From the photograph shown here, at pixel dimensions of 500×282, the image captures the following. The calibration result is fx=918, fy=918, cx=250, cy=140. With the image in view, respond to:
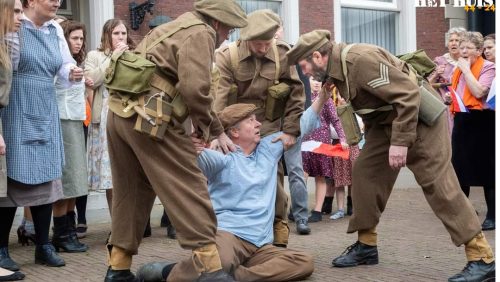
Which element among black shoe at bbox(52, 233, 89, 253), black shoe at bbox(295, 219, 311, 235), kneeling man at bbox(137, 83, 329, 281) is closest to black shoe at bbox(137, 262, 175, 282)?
kneeling man at bbox(137, 83, 329, 281)

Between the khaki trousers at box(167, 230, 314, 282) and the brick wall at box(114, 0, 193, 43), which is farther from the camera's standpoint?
the brick wall at box(114, 0, 193, 43)

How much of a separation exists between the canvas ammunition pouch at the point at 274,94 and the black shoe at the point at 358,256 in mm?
1096

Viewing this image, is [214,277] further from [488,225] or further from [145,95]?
[488,225]

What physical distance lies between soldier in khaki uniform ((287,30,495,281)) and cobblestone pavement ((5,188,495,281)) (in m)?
0.36

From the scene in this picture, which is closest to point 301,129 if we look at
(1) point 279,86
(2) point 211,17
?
(1) point 279,86

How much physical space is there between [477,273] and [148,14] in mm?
7031

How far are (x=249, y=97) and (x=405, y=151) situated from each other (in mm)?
1530

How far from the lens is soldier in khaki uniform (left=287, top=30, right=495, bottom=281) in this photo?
548cm

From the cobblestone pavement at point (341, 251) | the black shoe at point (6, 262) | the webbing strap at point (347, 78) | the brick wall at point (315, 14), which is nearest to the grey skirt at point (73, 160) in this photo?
the cobblestone pavement at point (341, 251)

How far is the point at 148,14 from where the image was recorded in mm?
11578

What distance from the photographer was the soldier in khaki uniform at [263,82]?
6539mm

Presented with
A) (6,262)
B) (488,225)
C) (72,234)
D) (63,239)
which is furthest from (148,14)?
(6,262)

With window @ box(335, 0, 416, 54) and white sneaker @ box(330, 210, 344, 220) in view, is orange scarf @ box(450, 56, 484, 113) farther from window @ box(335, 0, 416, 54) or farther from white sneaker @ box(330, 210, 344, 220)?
window @ box(335, 0, 416, 54)

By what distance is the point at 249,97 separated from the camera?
262 inches
